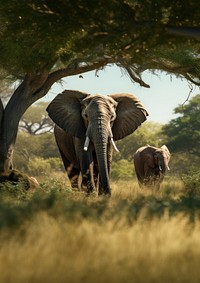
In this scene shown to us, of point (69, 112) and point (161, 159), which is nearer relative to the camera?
point (69, 112)

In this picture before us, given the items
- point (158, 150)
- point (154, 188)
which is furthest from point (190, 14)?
point (158, 150)

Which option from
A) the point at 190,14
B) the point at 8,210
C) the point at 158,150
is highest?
the point at 190,14

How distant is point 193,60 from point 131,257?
510 inches

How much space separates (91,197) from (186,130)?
32.0 metres

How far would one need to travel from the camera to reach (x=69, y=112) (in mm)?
14820

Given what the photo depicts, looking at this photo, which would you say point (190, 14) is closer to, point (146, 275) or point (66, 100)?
point (66, 100)

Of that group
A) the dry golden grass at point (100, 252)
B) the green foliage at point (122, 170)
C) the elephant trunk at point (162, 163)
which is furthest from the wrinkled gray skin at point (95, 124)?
the green foliage at point (122, 170)

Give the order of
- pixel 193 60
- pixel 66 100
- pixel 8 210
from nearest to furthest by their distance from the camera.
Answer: pixel 8 210 → pixel 66 100 → pixel 193 60

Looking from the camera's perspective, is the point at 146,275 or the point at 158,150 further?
the point at 158,150

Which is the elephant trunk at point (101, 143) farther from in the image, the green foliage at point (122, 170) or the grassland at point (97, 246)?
the green foliage at point (122, 170)

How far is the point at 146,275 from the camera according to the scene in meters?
4.46

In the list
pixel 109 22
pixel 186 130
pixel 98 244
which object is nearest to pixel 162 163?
pixel 109 22

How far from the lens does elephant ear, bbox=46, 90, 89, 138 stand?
14633mm

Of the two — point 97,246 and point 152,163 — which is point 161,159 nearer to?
point 152,163
